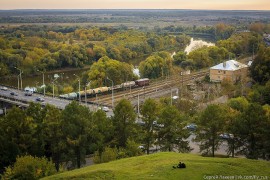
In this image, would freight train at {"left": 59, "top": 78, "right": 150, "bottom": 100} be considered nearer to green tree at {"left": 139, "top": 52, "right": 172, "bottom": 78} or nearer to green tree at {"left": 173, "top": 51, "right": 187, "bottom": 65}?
green tree at {"left": 139, "top": 52, "right": 172, "bottom": 78}

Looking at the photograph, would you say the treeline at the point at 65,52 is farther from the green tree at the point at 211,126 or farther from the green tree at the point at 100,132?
the green tree at the point at 211,126

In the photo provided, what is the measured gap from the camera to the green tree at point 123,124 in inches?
1150

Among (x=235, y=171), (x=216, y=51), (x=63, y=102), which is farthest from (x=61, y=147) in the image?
(x=216, y=51)

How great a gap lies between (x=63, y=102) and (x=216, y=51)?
46589 millimetres

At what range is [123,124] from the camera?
29266 millimetres

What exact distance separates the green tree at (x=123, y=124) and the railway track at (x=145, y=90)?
21.9 meters

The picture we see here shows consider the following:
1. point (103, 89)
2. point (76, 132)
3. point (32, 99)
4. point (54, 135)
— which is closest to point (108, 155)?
point (76, 132)

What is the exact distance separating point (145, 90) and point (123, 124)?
32.5m

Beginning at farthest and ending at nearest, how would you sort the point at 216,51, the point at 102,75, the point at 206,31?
the point at 206,31
the point at 216,51
the point at 102,75

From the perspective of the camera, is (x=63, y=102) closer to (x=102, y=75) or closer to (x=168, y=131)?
(x=102, y=75)

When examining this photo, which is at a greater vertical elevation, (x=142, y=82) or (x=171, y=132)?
(x=171, y=132)

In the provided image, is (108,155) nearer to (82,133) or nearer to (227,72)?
(82,133)

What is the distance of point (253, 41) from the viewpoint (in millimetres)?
100250

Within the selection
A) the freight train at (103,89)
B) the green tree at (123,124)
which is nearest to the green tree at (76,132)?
the green tree at (123,124)
